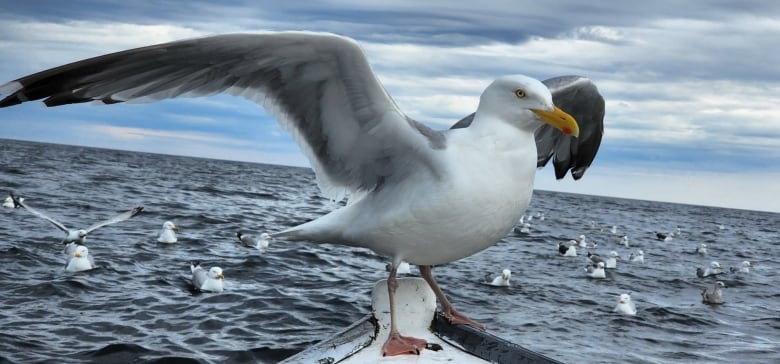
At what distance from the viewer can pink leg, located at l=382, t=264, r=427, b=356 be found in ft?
16.2

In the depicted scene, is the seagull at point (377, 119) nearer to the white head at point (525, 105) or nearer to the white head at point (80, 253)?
the white head at point (525, 105)

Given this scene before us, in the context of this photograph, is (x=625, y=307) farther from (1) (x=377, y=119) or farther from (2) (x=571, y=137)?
(1) (x=377, y=119)

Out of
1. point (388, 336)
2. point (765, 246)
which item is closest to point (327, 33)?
point (388, 336)

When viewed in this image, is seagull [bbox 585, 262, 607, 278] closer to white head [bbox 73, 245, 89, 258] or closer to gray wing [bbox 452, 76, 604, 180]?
white head [bbox 73, 245, 89, 258]

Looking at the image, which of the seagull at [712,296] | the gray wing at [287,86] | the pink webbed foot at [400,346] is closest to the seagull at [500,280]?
the seagull at [712,296]

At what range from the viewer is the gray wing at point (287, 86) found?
4.45 metres

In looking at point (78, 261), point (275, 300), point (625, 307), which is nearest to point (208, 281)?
point (275, 300)

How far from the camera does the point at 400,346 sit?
16.3 ft

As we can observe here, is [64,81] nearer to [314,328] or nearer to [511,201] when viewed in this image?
[511,201]

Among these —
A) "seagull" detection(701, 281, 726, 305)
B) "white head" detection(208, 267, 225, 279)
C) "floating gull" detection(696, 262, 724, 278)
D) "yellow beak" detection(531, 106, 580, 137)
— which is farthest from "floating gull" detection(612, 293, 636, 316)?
"yellow beak" detection(531, 106, 580, 137)

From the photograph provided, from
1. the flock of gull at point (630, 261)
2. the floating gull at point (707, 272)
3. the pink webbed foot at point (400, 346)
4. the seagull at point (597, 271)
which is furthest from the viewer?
the floating gull at point (707, 272)

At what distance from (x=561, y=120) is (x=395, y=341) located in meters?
1.67

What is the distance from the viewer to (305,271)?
14.6 metres

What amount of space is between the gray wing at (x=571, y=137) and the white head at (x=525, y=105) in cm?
136
